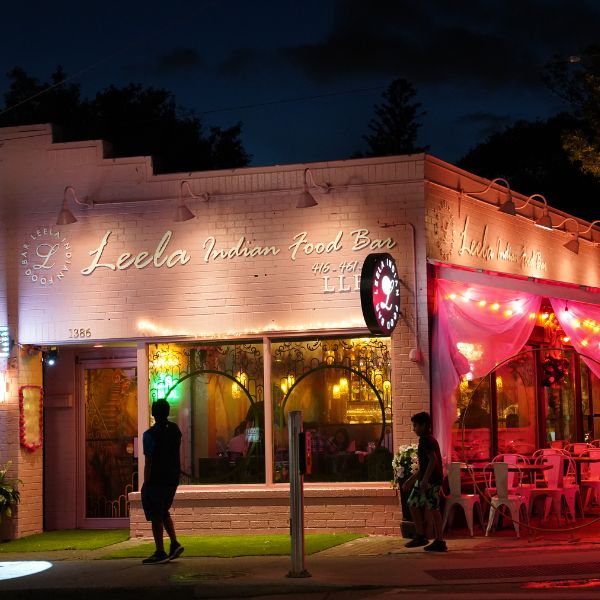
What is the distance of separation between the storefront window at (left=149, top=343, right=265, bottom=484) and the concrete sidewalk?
2.22m

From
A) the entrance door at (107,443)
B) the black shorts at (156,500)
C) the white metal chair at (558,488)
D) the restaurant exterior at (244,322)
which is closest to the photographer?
the black shorts at (156,500)

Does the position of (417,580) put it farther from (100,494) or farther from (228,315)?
(100,494)

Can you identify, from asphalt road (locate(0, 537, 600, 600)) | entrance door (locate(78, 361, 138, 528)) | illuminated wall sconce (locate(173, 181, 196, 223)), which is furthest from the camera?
entrance door (locate(78, 361, 138, 528))

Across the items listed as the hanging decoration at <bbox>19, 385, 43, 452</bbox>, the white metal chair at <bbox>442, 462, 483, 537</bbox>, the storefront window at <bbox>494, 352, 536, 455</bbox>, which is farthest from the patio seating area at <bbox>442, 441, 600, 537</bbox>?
the hanging decoration at <bbox>19, 385, 43, 452</bbox>

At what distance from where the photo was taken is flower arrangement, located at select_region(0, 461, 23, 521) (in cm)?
1606

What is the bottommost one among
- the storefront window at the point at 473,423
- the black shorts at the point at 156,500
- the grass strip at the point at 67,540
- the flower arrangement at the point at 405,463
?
the grass strip at the point at 67,540

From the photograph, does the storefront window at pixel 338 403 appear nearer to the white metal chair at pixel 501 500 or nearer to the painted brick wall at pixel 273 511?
the painted brick wall at pixel 273 511

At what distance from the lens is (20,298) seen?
16.5 meters

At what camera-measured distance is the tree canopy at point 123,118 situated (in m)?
31.6

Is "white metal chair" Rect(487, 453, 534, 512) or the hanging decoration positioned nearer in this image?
"white metal chair" Rect(487, 453, 534, 512)

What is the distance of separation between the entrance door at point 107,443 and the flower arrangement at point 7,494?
1.28 m

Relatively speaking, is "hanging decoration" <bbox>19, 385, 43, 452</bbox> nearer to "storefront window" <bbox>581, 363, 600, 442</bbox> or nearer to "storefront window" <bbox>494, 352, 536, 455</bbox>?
"storefront window" <bbox>494, 352, 536, 455</bbox>

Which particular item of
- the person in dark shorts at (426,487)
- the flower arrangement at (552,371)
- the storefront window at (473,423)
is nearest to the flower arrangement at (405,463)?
the person in dark shorts at (426,487)

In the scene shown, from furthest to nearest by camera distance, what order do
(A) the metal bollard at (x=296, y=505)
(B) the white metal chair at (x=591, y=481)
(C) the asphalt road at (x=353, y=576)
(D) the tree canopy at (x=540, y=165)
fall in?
(D) the tree canopy at (x=540, y=165) < (B) the white metal chair at (x=591, y=481) < (A) the metal bollard at (x=296, y=505) < (C) the asphalt road at (x=353, y=576)
